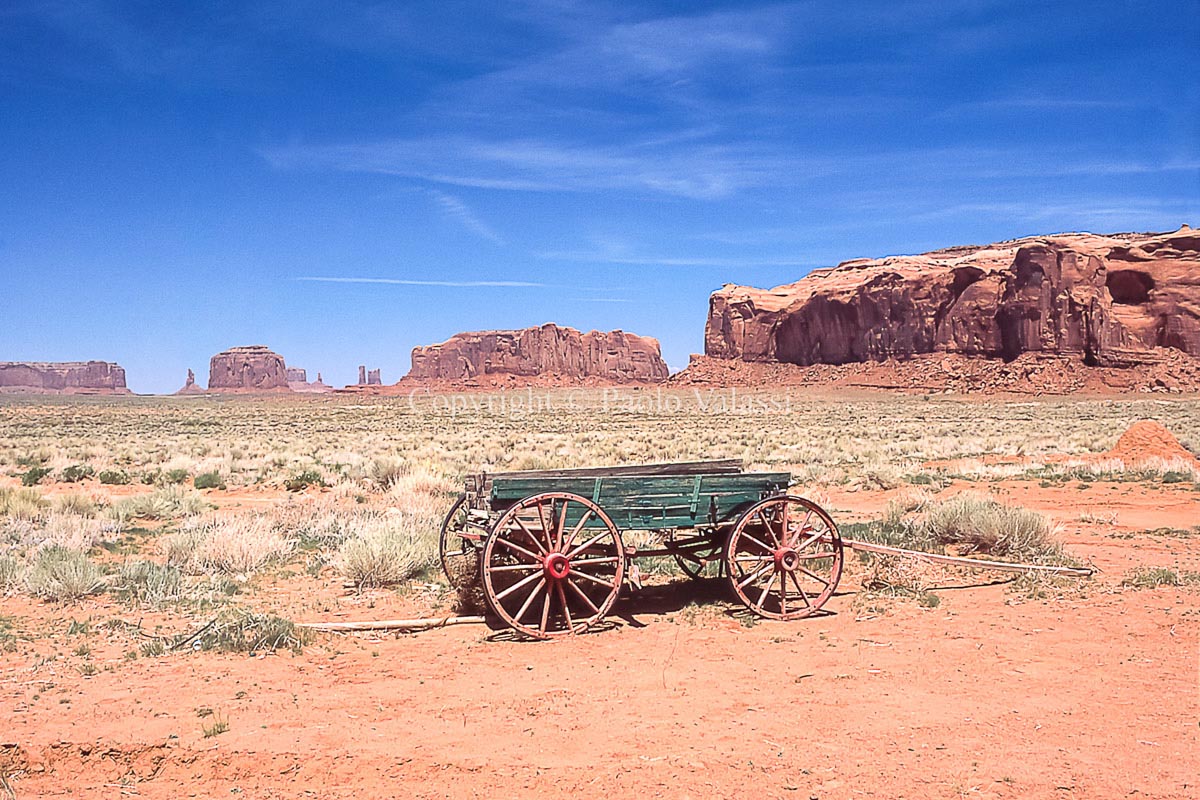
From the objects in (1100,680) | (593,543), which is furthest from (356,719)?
(1100,680)

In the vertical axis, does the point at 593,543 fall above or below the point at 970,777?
above

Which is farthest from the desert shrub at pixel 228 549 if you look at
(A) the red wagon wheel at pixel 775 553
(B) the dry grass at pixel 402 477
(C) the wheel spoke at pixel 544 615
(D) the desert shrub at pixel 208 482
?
(D) the desert shrub at pixel 208 482

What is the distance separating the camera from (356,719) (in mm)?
4918

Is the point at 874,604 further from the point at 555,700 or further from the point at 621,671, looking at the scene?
the point at 555,700

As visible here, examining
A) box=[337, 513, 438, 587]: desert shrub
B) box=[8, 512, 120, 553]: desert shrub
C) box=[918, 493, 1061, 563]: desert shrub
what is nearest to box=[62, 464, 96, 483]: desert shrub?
box=[8, 512, 120, 553]: desert shrub

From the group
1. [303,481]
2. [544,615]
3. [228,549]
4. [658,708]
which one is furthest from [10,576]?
[303,481]

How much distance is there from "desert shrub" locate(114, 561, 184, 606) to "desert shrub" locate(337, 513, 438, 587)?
1583 millimetres

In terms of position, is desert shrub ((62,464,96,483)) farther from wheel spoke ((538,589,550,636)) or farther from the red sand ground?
wheel spoke ((538,589,550,636))

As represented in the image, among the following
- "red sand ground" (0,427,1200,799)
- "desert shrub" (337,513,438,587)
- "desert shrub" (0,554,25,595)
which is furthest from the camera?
"desert shrub" (337,513,438,587)

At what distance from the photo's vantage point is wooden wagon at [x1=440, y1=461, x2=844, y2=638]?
22.1 feet

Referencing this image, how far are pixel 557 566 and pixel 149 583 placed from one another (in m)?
4.23

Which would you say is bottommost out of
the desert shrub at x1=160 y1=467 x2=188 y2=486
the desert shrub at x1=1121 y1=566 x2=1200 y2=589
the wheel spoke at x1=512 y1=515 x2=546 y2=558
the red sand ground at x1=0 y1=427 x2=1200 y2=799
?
the red sand ground at x1=0 y1=427 x2=1200 y2=799

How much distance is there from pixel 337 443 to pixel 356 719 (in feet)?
81.7

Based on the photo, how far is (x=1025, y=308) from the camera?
3216 inches
